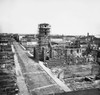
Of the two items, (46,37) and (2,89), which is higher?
(46,37)

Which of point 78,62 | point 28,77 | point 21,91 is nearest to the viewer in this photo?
point 21,91

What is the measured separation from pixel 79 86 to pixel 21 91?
24.3 feet

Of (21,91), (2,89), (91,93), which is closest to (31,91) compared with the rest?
(21,91)

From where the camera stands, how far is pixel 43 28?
51.8 metres

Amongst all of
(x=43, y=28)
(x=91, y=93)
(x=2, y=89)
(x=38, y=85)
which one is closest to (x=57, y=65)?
(x=38, y=85)

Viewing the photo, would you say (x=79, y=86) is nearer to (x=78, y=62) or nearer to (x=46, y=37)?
(x=78, y=62)

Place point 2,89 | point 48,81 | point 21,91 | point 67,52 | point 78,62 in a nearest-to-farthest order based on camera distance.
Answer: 1. point 2,89
2. point 21,91
3. point 48,81
4. point 78,62
5. point 67,52

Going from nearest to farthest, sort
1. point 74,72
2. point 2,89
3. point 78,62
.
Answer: point 2,89 → point 74,72 → point 78,62

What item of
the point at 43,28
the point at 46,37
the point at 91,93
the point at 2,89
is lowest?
the point at 2,89

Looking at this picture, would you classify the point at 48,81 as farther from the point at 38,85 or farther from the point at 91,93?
the point at 91,93

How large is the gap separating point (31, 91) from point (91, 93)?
Result: 9.13 metres

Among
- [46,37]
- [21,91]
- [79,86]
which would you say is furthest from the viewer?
[46,37]

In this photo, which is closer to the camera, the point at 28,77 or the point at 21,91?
the point at 21,91

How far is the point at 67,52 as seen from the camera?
46469 millimetres
